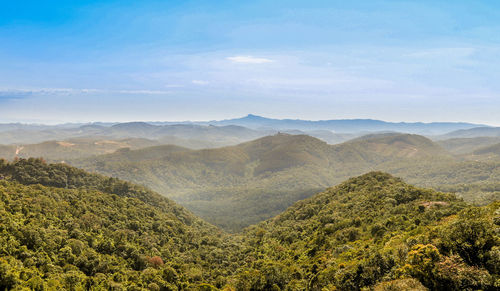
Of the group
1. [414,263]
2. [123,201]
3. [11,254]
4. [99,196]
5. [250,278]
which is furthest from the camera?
[123,201]

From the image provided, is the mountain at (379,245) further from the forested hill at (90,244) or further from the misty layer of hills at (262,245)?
the forested hill at (90,244)

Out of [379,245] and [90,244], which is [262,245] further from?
[90,244]

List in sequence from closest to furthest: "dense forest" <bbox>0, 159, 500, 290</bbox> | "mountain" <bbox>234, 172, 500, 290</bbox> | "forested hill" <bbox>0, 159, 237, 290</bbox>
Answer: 1. "mountain" <bbox>234, 172, 500, 290</bbox>
2. "dense forest" <bbox>0, 159, 500, 290</bbox>
3. "forested hill" <bbox>0, 159, 237, 290</bbox>

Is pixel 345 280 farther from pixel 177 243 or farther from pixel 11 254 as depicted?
pixel 177 243

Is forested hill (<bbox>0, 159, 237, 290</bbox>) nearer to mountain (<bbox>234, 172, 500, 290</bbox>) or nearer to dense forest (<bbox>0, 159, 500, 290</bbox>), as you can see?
dense forest (<bbox>0, 159, 500, 290</bbox>)

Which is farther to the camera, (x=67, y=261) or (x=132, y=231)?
(x=132, y=231)

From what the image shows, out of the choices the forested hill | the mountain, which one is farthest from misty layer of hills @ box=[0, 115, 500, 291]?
the forested hill

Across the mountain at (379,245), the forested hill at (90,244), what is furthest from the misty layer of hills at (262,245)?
the forested hill at (90,244)

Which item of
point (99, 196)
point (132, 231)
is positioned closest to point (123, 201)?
point (99, 196)
